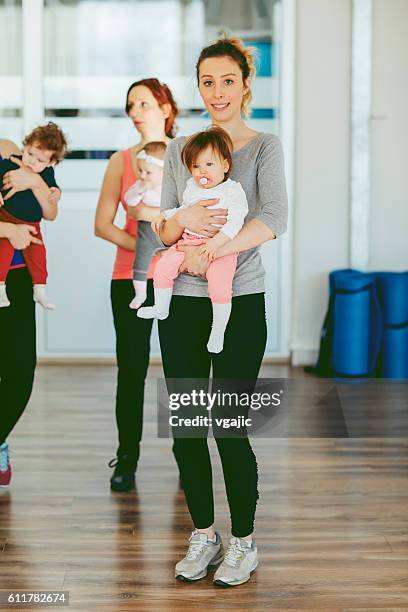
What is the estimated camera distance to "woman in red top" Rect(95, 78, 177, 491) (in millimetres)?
3619

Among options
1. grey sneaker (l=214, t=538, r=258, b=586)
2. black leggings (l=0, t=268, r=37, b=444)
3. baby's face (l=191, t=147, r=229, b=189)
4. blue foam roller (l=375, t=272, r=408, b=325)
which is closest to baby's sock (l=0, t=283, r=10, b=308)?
black leggings (l=0, t=268, r=37, b=444)

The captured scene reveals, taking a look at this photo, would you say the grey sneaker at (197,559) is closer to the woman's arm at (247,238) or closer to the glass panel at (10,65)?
the woman's arm at (247,238)

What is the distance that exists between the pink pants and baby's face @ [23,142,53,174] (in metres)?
0.91

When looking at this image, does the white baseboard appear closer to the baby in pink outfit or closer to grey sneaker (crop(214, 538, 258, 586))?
grey sneaker (crop(214, 538, 258, 586))

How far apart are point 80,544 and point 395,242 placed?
362 centimetres

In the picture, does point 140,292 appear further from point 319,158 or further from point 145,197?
point 319,158

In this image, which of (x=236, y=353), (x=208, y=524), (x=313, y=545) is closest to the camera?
(x=236, y=353)

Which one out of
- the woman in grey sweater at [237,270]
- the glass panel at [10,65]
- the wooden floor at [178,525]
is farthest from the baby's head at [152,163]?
the glass panel at [10,65]

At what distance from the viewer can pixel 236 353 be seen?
2768mm

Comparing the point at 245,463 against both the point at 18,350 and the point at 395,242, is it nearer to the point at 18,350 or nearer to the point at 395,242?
the point at 18,350

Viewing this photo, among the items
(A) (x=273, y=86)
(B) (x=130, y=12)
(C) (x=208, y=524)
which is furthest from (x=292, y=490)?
(B) (x=130, y=12)

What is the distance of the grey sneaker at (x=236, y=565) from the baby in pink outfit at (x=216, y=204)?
0.61m

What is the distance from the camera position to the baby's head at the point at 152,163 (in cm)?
352

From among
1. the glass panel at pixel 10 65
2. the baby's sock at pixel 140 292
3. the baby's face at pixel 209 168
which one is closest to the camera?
the baby's face at pixel 209 168
